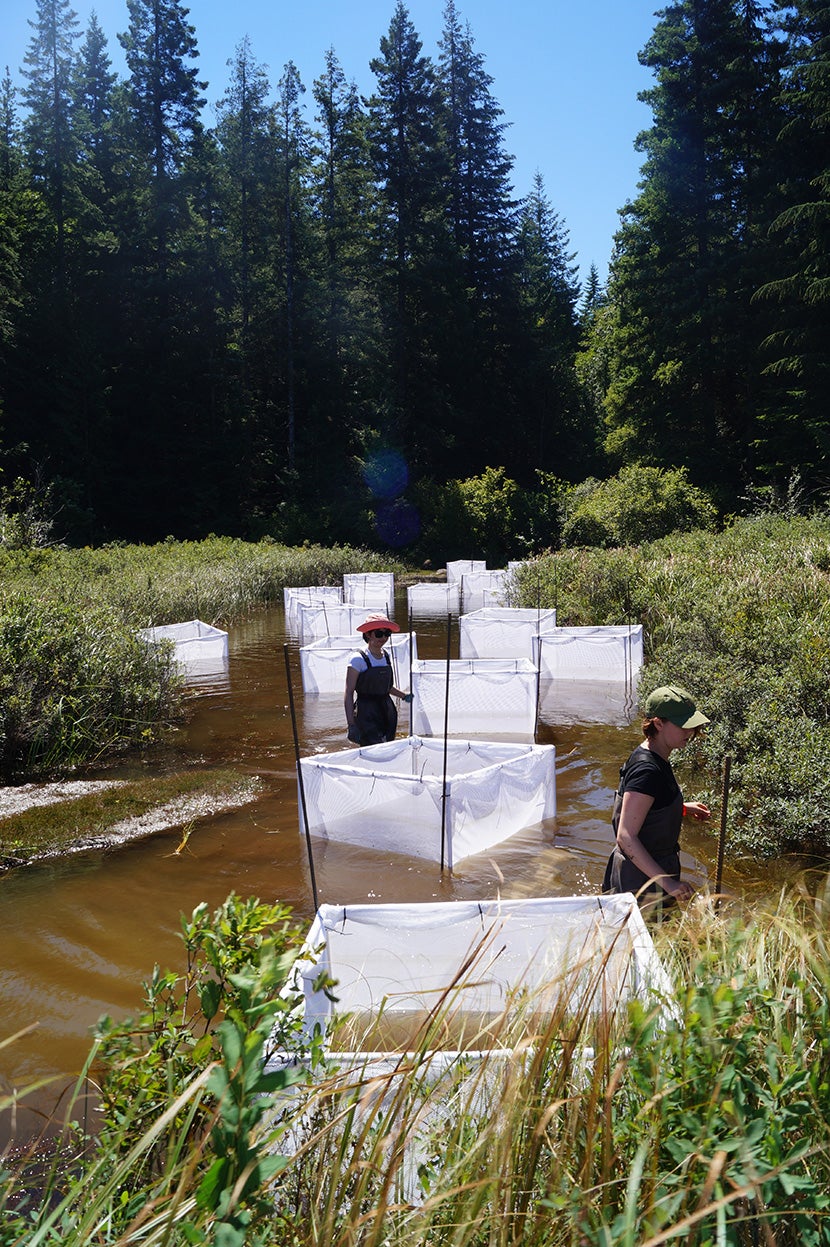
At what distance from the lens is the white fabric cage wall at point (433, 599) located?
2161cm

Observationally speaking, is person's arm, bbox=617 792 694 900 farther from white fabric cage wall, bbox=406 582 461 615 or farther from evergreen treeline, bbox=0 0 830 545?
evergreen treeline, bbox=0 0 830 545

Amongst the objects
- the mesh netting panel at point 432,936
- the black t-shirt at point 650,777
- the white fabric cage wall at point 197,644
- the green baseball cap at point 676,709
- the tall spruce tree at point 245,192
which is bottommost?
the white fabric cage wall at point 197,644

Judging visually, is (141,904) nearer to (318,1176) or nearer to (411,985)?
(411,985)

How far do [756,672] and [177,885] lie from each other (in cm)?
493

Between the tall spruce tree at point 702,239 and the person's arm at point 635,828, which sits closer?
the person's arm at point 635,828

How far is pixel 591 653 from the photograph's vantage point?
1158 cm

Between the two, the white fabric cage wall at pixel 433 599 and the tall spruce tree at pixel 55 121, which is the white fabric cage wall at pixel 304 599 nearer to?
the white fabric cage wall at pixel 433 599

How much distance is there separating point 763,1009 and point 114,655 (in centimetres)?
863

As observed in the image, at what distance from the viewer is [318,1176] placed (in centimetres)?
192

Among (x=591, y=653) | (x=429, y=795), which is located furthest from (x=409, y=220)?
(x=429, y=795)

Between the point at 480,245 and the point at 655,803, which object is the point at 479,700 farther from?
the point at 480,245

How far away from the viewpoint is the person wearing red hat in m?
7.15

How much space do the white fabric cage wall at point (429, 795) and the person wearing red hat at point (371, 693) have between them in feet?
2.32

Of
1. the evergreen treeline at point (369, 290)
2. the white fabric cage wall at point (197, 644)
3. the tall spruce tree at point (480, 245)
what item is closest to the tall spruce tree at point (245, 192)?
the evergreen treeline at point (369, 290)
